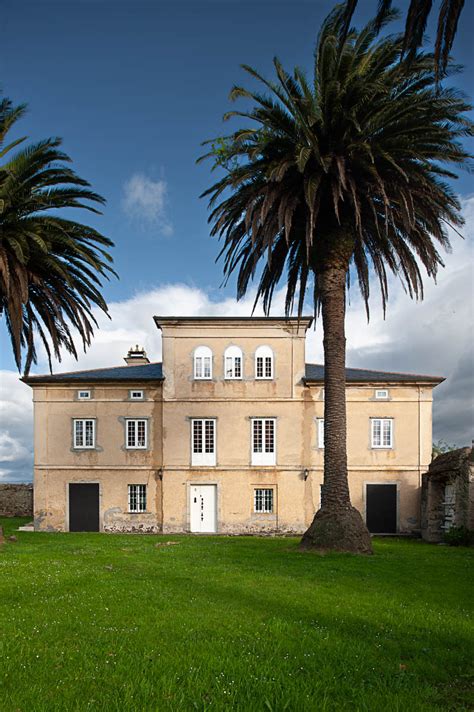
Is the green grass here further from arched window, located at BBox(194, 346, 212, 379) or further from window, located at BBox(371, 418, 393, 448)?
arched window, located at BBox(194, 346, 212, 379)

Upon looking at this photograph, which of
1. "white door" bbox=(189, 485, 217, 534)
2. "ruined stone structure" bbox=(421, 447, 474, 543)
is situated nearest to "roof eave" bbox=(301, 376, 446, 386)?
"ruined stone structure" bbox=(421, 447, 474, 543)

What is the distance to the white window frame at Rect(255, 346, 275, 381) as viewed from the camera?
34.7 meters

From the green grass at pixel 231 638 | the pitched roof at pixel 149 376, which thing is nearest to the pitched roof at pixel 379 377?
the pitched roof at pixel 149 376

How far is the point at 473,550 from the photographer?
77.3ft

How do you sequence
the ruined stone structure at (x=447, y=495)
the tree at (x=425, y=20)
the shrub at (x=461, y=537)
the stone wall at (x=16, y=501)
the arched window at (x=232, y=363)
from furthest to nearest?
1. the stone wall at (x=16, y=501)
2. the arched window at (x=232, y=363)
3. the ruined stone structure at (x=447, y=495)
4. the shrub at (x=461, y=537)
5. the tree at (x=425, y=20)

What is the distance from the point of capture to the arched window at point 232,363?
34719 mm

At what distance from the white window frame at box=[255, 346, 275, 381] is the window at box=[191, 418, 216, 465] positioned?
3.82m

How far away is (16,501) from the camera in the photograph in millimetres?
46406

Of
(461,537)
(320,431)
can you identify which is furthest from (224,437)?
(461,537)

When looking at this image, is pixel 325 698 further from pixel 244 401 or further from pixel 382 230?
pixel 244 401

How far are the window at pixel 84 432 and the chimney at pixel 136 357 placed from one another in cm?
823

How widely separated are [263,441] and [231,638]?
85.4 feet

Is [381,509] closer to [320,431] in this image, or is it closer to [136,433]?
[320,431]

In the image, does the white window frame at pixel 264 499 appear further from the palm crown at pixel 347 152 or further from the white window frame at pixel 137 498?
the palm crown at pixel 347 152
